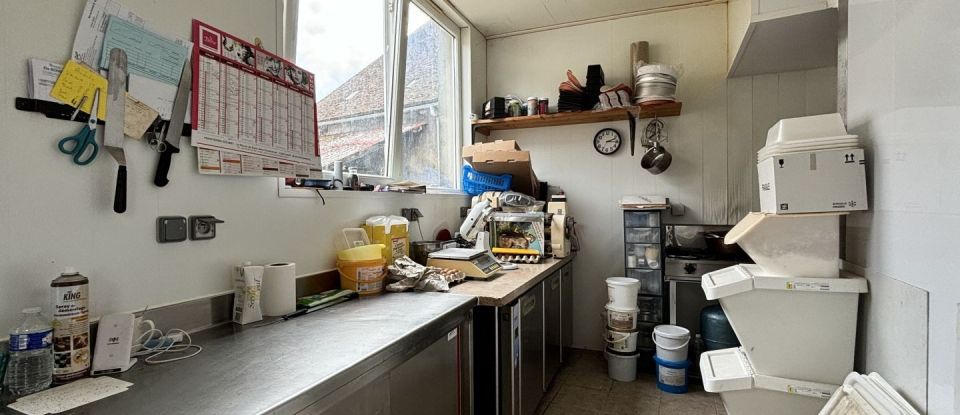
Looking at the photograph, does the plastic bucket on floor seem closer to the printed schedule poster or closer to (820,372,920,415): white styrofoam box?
(820,372,920,415): white styrofoam box

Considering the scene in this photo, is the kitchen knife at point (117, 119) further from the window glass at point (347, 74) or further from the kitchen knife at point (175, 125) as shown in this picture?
the window glass at point (347, 74)

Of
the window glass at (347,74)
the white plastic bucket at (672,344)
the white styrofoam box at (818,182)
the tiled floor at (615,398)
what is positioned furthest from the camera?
the white plastic bucket at (672,344)

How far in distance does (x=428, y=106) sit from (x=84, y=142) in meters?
2.24

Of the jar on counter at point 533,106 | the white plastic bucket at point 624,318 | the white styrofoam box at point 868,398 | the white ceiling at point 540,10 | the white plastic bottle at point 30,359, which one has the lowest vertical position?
the white plastic bucket at point 624,318

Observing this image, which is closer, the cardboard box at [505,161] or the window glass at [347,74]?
the window glass at [347,74]

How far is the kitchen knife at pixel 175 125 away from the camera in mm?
1229

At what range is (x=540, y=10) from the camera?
129 inches

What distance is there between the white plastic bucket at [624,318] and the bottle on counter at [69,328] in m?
2.71

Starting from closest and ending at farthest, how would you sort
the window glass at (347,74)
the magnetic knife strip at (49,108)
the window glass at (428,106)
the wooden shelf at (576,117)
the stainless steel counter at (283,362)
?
the stainless steel counter at (283,362), the magnetic knife strip at (49,108), the window glass at (347,74), the window glass at (428,106), the wooden shelf at (576,117)

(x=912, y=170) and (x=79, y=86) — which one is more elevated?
(x=79, y=86)

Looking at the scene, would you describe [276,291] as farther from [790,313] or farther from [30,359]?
[790,313]

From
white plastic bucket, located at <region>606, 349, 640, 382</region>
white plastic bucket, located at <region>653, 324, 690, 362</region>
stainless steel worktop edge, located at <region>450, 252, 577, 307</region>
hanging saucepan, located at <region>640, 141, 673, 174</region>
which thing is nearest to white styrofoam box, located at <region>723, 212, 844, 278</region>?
stainless steel worktop edge, located at <region>450, 252, 577, 307</region>

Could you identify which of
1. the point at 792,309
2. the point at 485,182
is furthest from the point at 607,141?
the point at 792,309

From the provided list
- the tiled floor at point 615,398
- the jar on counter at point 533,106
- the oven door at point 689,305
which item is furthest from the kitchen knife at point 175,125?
the oven door at point 689,305
